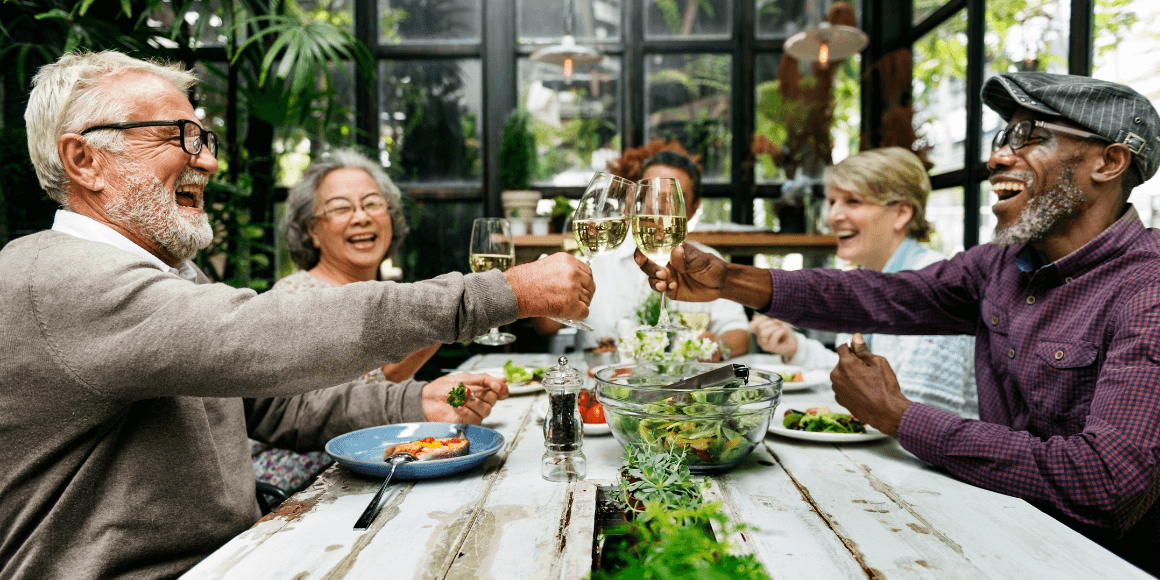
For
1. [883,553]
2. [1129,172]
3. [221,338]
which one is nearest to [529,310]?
[221,338]

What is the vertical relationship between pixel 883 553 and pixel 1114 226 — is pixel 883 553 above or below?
below

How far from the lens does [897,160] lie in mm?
2389

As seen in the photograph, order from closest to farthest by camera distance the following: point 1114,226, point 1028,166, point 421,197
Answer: point 1114,226 → point 1028,166 → point 421,197

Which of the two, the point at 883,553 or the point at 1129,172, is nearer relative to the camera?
the point at 883,553

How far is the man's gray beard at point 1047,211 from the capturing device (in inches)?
57.0

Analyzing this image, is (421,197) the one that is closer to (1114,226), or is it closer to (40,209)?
(40,209)

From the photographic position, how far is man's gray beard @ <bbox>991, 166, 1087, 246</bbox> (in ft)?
4.75

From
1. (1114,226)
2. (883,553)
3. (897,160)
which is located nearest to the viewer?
(883,553)

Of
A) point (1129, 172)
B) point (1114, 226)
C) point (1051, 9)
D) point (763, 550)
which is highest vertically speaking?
point (1051, 9)

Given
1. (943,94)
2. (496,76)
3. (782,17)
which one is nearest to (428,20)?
(496,76)

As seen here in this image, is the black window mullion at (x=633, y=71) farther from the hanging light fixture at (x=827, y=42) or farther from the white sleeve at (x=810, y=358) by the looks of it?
the white sleeve at (x=810, y=358)

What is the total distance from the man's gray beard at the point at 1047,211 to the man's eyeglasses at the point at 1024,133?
70mm

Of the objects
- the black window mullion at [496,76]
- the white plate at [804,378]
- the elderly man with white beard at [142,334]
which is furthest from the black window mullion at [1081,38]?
the black window mullion at [496,76]

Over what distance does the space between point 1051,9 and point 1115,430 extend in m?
2.11
